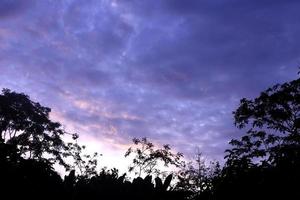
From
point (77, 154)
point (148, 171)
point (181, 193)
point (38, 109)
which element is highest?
point (38, 109)

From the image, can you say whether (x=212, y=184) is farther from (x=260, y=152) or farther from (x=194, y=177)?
(x=194, y=177)

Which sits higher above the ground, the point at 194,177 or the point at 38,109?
the point at 38,109

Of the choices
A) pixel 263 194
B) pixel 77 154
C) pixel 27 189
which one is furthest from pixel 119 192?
pixel 77 154

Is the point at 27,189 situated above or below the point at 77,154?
below

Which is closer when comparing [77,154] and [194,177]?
[194,177]

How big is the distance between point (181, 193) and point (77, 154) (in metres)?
32.4

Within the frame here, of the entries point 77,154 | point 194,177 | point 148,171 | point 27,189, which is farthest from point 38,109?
point 27,189

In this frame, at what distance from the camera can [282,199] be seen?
557 cm

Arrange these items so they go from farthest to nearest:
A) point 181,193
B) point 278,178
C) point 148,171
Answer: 1. point 148,171
2. point 278,178
3. point 181,193

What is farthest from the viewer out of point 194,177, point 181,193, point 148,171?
point 194,177

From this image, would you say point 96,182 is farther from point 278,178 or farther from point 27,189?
point 278,178

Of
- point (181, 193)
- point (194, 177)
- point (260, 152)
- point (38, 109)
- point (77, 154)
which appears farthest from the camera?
point (38, 109)

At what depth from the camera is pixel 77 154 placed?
3625 centimetres

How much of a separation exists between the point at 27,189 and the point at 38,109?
115ft
